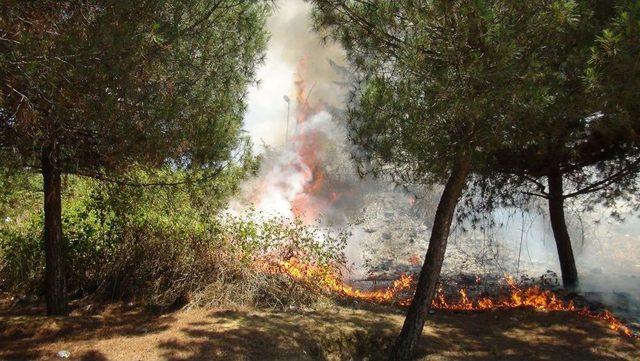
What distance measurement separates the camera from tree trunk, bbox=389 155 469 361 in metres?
6.34

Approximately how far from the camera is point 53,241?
267 inches

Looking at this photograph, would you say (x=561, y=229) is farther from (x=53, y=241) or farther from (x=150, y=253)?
(x=53, y=241)

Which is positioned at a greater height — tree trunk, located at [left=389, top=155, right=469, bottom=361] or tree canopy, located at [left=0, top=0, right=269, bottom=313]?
tree canopy, located at [left=0, top=0, right=269, bottom=313]

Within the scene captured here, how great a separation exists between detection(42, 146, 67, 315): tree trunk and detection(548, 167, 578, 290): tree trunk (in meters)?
9.08

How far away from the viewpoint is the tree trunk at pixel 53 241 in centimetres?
663

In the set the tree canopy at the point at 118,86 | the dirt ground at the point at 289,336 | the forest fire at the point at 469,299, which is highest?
the tree canopy at the point at 118,86

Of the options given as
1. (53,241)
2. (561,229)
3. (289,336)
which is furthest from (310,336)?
(561,229)

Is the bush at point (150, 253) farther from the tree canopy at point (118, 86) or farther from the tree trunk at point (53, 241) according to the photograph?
the tree canopy at point (118, 86)

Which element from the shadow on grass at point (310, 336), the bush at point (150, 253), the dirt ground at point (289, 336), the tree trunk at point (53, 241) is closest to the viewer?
the dirt ground at point (289, 336)

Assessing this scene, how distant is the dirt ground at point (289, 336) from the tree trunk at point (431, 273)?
49 centimetres

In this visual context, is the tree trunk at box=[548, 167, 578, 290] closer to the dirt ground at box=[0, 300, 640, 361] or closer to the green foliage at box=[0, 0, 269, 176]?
the dirt ground at box=[0, 300, 640, 361]

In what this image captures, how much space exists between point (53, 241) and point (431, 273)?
17.8ft

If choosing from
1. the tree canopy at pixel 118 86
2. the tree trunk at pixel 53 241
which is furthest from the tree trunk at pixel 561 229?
the tree trunk at pixel 53 241

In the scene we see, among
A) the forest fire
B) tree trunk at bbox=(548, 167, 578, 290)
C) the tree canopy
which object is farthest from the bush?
tree trunk at bbox=(548, 167, 578, 290)
